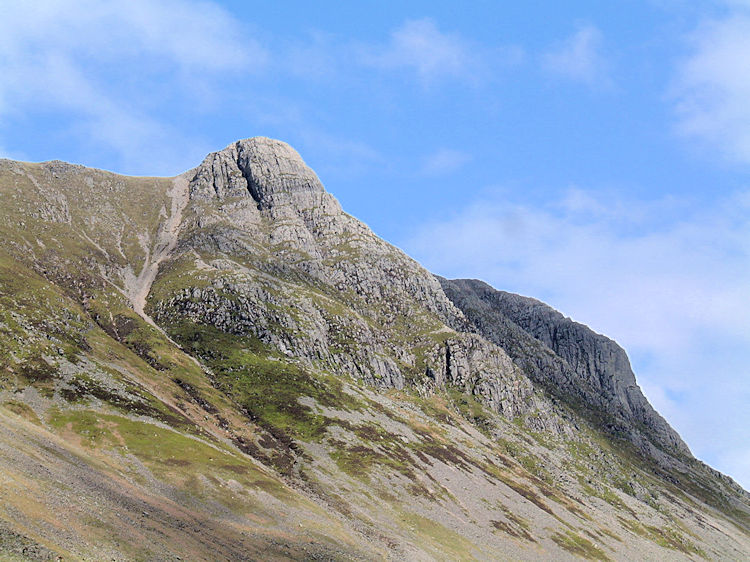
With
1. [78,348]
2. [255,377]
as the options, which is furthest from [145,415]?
[255,377]

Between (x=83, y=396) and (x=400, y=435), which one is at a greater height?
(x=400, y=435)

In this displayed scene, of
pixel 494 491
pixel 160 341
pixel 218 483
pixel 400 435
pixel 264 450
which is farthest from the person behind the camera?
pixel 160 341

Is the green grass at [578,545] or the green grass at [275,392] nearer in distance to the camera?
the green grass at [578,545]

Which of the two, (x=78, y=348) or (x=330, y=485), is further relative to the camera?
(x=78, y=348)

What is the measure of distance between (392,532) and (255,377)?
99.0 metres

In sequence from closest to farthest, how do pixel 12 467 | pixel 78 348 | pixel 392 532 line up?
1. pixel 12 467
2. pixel 392 532
3. pixel 78 348

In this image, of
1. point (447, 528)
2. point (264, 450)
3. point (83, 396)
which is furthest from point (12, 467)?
point (447, 528)

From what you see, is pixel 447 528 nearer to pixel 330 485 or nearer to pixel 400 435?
pixel 330 485

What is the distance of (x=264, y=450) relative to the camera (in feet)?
436

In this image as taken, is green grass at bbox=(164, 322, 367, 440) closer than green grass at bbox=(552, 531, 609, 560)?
No

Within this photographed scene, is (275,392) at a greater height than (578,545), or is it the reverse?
(275,392)

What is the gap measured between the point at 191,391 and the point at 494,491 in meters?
101

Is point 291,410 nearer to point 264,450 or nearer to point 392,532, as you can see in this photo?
point 264,450

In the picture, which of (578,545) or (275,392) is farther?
(275,392)
